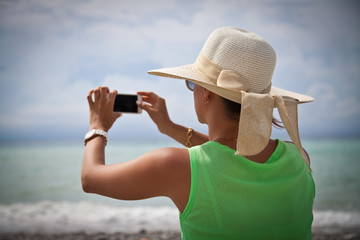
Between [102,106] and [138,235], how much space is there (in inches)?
166

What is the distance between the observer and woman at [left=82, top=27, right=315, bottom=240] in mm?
1171

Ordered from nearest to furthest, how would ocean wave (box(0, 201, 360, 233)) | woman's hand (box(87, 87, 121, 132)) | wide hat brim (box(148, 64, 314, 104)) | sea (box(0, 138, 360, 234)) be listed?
wide hat brim (box(148, 64, 314, 104))
woman's hand (box(87, 87, 121, 132))
ocean wave (box(0, 201, 360, 233))
sea (box(0, 138, 360, 234))

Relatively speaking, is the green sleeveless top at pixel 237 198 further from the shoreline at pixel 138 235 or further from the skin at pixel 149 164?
the shoreline at pixel 138 235

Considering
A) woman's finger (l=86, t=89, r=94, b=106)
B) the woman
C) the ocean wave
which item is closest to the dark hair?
the woman

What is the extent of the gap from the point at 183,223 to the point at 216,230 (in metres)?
0.14

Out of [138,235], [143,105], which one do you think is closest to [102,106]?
[143,105]

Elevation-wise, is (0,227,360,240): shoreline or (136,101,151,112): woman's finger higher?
(136,101,151,112): woman's finger

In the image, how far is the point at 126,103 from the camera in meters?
1.98

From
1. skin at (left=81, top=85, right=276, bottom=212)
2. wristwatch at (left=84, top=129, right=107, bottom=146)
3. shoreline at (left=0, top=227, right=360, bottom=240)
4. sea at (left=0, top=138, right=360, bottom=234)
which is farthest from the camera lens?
sea at (left=0, top=138, right=360, bottom=234)

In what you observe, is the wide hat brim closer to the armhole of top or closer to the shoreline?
the armhole of top

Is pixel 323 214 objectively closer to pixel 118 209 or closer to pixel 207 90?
pixel 118 209

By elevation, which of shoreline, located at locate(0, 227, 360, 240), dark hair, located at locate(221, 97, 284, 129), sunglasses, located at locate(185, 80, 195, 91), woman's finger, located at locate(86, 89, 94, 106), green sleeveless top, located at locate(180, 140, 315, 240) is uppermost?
sunglasses, located at locate(185, 80, 195, 91)

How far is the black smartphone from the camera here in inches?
76.1

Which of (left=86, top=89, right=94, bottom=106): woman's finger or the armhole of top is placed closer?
the armhole of top
